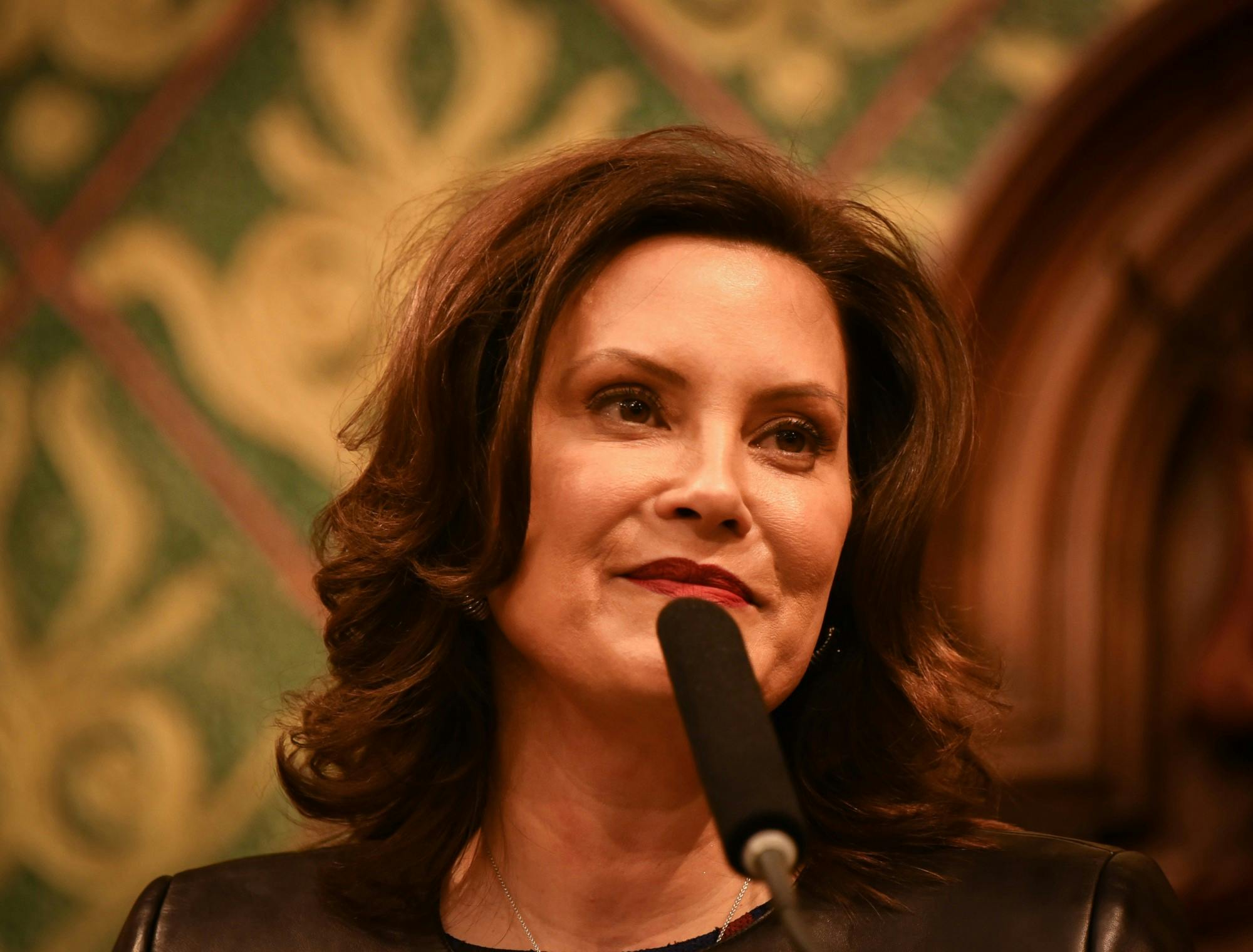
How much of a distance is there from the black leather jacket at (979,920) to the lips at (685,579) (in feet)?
0.88

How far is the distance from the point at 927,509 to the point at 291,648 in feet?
2.91

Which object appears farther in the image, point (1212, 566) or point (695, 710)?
point (1212, 566)

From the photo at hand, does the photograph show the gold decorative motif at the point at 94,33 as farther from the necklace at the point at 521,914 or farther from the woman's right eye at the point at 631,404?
the necklace at the point at 521,914

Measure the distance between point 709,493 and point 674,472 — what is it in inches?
1.6

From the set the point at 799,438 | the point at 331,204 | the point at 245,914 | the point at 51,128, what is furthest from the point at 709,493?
the point at 51,128

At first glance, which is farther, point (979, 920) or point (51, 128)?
point (51, 128)

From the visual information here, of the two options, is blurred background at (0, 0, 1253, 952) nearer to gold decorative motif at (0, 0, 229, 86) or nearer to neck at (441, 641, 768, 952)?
gold decorative motif at (0, 0, 229, 86)

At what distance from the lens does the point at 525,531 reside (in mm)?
1195

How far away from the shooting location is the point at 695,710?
843 millimetres

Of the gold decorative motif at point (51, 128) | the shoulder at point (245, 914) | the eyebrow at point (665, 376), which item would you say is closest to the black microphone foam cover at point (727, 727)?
the eyebrow at point (665, 376)

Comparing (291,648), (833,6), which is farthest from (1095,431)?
(291,648)

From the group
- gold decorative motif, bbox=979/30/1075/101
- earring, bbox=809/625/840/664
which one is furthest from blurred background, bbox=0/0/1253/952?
earring, bbox=809/625/840/664

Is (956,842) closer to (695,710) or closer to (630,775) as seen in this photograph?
(630,775)

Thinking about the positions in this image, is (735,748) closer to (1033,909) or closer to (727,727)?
(727,727)
